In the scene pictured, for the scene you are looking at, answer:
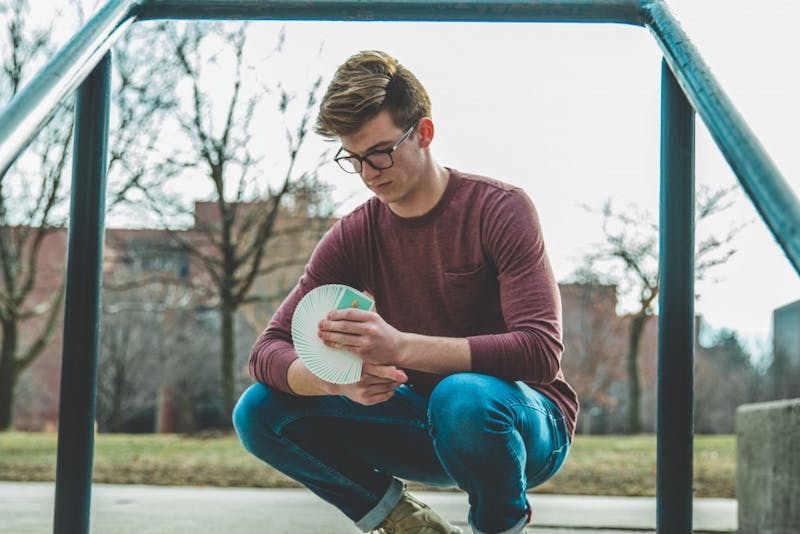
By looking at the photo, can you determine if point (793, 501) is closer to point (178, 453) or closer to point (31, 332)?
point (178, 453)

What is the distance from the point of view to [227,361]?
393 inches

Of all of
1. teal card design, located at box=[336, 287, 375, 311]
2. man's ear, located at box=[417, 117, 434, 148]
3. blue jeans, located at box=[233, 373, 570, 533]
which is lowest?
blue jeans, located at box=[233, 373, 570, 533]

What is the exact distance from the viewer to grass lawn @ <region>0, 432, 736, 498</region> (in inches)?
225

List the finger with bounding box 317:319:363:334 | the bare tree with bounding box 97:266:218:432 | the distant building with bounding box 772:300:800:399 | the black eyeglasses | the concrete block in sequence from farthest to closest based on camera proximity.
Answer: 1. the bare tree with bounding box 97:266:218:432
2. the distant building with bounding box 772:300:800:399
3. the concrete block
4. the black eyeglasses
5. the finger with bounding box 317:319:363:334

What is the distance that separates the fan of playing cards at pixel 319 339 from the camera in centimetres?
158

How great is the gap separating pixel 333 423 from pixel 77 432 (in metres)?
0.51

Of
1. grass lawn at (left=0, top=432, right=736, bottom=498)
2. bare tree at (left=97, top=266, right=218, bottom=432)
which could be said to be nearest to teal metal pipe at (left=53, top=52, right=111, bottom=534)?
grass lawn at (left=0, top=432, right=736, bottom=498)

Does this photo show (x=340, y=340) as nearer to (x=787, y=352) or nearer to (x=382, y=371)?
(x=382, y=371)

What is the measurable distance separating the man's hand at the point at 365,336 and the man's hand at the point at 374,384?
0.02 metres

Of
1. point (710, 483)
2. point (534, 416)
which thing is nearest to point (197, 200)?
point (710, 483)

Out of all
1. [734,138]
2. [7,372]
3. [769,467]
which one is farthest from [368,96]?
[7,372]

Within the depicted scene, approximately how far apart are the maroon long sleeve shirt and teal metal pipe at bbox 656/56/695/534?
187 millimetres

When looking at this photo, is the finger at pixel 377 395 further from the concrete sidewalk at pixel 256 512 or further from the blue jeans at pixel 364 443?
the concrete sidewalk at pixel 256 512

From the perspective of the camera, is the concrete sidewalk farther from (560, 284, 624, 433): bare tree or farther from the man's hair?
(560, 284, 624, 433): bare tree
